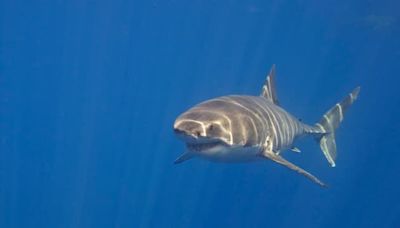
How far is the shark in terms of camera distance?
5312mm

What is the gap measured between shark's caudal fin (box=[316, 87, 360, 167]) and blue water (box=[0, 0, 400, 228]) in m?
10.7

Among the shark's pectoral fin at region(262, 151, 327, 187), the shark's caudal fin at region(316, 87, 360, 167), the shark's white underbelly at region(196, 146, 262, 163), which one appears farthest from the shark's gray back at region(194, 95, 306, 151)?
the shark's caudal fin at region(316, 87, 360, 167)

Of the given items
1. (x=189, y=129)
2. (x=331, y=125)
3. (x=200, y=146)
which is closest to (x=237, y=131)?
(x=200, y=146)

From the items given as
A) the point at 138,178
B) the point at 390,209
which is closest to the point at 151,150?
the point at 138,178

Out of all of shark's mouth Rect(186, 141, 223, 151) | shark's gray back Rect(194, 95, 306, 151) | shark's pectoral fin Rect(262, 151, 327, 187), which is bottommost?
shark's pectoral fin Rect(262, 151, 327, 187)

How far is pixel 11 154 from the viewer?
71.8 ft

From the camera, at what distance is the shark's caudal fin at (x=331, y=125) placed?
1067 cm

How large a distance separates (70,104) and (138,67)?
6733 mm

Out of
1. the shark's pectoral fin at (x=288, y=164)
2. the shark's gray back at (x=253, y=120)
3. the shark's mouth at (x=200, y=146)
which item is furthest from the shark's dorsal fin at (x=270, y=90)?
the shark's mouth at (x=200, y=146)

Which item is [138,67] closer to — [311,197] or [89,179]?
[89,179]

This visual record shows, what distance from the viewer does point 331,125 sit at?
1097cm

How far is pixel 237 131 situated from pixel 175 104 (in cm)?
3019

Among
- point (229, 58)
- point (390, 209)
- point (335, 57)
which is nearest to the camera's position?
point (390, 209)

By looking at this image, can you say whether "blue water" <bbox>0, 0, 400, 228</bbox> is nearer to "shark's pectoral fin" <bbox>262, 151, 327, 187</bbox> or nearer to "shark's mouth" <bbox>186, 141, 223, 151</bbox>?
"shark's pectoral fin" <bbox>262, 151, 327, 187</bbox>
